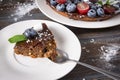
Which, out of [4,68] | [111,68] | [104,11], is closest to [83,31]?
[104,11]

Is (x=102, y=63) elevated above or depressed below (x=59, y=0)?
below

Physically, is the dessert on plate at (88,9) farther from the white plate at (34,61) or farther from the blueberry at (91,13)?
the white plate at (34,61)

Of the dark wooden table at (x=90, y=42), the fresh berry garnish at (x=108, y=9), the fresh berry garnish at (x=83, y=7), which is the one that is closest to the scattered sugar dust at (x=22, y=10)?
the dark wooden table at (x=90, y=42)

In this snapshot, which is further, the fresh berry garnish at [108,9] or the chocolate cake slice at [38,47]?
the fresh berry garnish at [108,9]

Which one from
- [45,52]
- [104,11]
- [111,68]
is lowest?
[111,68]

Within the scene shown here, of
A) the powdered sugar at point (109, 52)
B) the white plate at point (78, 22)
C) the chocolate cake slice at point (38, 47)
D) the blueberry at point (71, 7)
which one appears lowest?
the powdered sugar at point (109, 52)

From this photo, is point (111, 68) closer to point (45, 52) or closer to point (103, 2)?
point (45, 52)

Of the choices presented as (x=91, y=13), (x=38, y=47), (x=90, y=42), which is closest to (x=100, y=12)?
(x=91, y=13)
